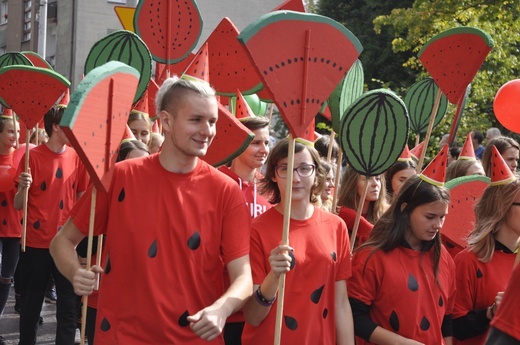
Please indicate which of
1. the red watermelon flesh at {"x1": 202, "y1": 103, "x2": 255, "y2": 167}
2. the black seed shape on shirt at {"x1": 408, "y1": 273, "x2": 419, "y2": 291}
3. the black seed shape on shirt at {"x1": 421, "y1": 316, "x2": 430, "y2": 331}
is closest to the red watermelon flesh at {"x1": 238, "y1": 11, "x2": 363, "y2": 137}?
the red watermelon flesh at {"x1": 202, "y1": 103, "x2": 255, "y2": 167}

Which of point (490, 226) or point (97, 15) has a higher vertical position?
point (490, 226)

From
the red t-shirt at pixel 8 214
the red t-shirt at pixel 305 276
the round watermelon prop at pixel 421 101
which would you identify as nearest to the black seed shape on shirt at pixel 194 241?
the red t-shirt at pixel 305 276

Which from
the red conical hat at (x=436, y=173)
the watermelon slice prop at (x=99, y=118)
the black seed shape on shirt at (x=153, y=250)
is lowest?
the black seed shape on shirt at (x=153, y=250)

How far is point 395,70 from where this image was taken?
88.0 feet

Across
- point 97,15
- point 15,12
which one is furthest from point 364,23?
point 15,12

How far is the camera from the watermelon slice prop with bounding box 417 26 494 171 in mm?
5500

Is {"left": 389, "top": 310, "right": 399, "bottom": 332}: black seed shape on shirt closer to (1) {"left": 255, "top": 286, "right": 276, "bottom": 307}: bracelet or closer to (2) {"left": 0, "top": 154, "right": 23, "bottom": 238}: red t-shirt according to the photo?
(1) {"left": 255, "top": 286, "right": 276, "bottom": 307}: bracelet

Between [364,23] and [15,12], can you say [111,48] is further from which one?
[15,12]

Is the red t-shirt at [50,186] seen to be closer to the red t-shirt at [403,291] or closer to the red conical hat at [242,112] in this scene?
the red conical hat at [242,112]

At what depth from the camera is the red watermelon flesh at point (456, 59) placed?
5.50m

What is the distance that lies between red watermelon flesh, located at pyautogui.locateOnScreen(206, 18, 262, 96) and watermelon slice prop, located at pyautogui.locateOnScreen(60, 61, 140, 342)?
206 cm

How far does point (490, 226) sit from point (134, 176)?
2112 mm

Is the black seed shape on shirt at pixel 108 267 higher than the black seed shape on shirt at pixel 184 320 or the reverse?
higher

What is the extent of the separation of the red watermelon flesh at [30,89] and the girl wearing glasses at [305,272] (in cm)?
217
